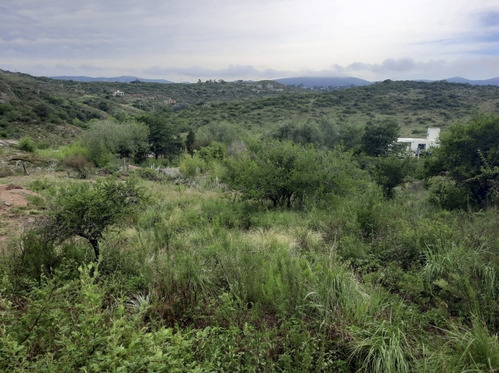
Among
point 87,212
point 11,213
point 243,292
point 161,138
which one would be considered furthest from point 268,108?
point 243,292

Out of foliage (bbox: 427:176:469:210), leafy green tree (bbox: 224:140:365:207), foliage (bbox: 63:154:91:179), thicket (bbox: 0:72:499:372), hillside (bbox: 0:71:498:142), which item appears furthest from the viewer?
hillside (bbox: 0:71:498:142)

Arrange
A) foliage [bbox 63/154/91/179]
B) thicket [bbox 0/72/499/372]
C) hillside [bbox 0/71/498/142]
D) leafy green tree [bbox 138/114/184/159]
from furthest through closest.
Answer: hillside [bbox 0/71/498/142]
leafy green tree [bbox 138/114/184/159]
foliage [bbox 63/154/91/179]
thicket [bbox 0/72/499/372]

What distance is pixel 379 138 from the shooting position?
28.8 meters

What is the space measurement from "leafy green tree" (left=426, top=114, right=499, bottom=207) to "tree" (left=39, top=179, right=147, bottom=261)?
9.83 metres

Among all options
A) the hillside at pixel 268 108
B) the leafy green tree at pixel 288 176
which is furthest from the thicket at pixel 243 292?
the hillside at pixel 268 108

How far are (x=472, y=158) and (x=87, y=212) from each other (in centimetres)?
1175

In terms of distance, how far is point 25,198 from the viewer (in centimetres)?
890

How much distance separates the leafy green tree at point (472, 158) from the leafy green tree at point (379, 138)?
16.8 meters

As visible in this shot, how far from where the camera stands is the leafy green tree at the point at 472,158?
10.1m

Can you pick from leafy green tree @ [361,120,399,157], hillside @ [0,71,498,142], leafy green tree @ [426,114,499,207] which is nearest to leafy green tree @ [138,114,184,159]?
hillside @ [0,71,498,142]

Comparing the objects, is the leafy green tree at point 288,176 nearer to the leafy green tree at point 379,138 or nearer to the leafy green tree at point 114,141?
the leafy green tree at point 114,141

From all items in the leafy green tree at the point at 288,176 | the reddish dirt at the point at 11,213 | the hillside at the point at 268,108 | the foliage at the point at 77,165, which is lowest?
the foliage at the point at 77,165

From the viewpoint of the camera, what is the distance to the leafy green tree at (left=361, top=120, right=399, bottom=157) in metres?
28.5

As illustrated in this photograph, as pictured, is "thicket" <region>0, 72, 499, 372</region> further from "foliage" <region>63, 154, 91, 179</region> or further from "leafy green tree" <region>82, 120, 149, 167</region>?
"leafy green tree" <region>82, 120, 149, 167</region>
